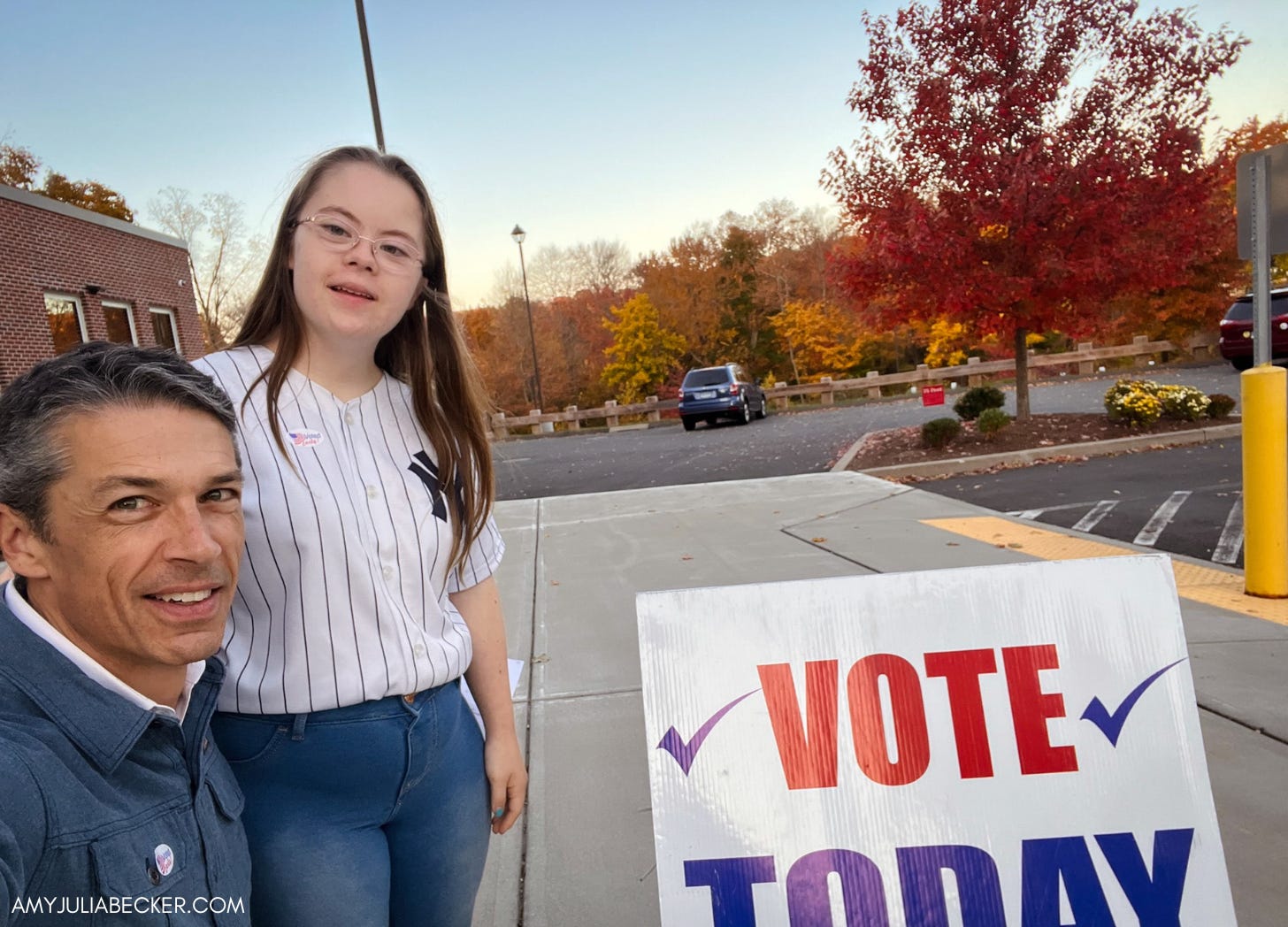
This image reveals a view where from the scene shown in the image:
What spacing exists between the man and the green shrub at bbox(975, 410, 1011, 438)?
11.6 meters

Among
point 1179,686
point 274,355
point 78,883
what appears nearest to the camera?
point 78,883

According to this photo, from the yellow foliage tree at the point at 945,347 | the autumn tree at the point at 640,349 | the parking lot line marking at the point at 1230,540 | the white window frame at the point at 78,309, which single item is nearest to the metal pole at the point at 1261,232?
the parking lot line marking at the point at 1230,540

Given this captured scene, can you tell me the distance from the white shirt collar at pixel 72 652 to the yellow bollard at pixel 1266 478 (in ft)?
17.0

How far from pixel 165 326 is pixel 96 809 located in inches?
896

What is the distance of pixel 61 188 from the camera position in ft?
93.6

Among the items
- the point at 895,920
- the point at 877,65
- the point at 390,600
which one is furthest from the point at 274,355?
the point at 877,65

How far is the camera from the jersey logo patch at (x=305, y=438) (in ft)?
4.45

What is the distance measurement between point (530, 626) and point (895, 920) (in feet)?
12.1

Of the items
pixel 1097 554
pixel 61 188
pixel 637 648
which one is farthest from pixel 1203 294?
pixel 61 188

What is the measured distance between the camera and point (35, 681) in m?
0.92

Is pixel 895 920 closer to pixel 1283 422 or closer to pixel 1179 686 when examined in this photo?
pixel 1179 686

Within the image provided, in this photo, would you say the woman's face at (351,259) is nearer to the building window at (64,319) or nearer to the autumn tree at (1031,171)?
the autumn tree at (1031,171)

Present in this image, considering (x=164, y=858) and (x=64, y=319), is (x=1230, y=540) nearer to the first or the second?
(x=164, y=858)

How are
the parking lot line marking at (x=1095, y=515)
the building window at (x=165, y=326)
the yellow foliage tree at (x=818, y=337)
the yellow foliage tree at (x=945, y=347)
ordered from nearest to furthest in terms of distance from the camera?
the parking lot line marking at (x=1095, y=515)
the building window at (x=165, y=326)
the yellow foliage tree at (x=945, y=347)
the yellow foliage tree at (x=818, y=337)
